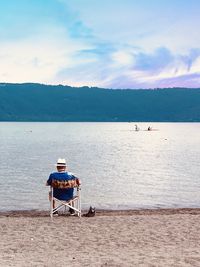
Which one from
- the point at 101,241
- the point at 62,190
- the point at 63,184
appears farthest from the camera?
the point at 62,190

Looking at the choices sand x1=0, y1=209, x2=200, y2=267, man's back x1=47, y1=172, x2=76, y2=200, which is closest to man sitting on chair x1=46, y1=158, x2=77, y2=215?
man's back x1=47, y1=172, x2=76, y2=200

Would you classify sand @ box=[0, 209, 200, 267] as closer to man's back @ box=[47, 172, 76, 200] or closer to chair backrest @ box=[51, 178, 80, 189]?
man's back @ box=[47, 172, 76, 200]

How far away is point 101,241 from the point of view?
1173 centimetres

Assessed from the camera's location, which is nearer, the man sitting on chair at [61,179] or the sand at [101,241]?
the sand at [101,241]

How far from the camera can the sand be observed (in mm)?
9914

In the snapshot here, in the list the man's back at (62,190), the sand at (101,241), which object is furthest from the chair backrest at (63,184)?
the sand at (101,241)

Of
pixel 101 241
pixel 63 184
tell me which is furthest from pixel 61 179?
→ pixel 101 241

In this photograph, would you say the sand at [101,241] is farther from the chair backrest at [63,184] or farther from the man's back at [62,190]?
the chair backrest at [63,184]

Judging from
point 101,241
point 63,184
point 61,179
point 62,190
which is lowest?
point 101,241

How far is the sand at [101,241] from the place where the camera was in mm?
9914

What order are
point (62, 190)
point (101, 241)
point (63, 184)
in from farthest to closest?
point (62, 190), point (63, 184), point (101, 241)

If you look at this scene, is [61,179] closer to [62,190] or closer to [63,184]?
[63,184]

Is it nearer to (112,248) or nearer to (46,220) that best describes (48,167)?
(46,220)

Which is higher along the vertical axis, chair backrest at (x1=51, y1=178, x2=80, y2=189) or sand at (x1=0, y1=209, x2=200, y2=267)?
chair backrest at (x1=51, y1=178, x2=80, y2=189)
